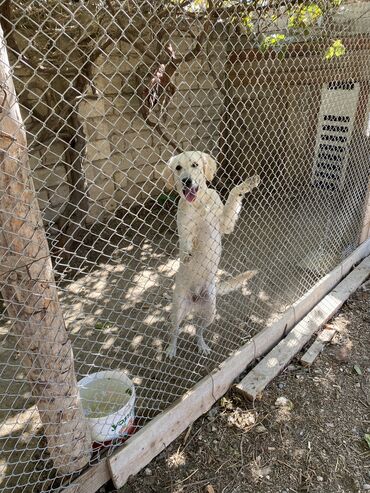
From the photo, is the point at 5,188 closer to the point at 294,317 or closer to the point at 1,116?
the point at 1,116

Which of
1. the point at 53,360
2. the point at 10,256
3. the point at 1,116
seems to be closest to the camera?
the point at 1,116

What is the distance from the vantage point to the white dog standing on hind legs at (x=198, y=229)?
2.51 m

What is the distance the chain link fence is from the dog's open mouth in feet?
1.14

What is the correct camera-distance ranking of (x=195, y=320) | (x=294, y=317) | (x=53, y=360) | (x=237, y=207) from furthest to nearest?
(x=195, y=320), (x=294, y=317), (x=237, y=207), (x=53, y=360)

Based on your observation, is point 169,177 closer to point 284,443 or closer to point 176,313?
point 176,313

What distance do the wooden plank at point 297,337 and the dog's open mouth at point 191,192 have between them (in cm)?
132

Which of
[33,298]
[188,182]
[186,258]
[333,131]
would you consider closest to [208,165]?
[188,182]

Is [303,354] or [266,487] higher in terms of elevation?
[303,354]

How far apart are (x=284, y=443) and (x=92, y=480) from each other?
113 centimetres

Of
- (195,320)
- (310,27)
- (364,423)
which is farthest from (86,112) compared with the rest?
(364,423)

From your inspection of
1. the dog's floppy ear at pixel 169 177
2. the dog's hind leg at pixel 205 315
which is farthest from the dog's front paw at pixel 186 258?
the dog's floppy ear at pixel 169 177

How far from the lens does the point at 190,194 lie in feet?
8.04

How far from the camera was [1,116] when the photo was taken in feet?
3.70

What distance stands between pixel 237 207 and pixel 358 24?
4001 mm
